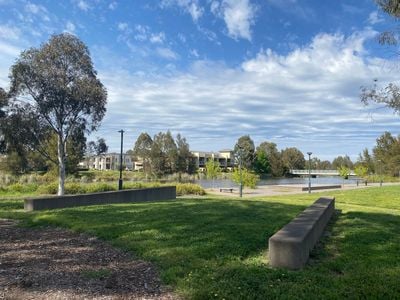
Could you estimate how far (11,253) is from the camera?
245 inches

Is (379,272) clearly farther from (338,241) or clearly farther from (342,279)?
(338,241)

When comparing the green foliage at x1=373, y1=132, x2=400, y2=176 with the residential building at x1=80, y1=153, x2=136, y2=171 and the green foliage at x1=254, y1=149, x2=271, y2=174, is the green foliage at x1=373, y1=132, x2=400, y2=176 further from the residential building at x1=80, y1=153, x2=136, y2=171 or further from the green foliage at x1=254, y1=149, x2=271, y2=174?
the residential building at x1=80, y1=153, x2=136, y2=171

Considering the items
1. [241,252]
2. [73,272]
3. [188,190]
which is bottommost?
[188,190]

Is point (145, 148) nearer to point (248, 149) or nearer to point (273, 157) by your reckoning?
point (248, 149)

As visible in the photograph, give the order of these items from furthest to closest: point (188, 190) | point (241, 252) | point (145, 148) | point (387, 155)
A: point (145, 148), point (387, 155), point (188, 190), point (241, 252)

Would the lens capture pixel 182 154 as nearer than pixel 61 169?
No

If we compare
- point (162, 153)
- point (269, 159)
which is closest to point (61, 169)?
point (162, 153)

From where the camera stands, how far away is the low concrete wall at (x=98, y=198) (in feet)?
41.6

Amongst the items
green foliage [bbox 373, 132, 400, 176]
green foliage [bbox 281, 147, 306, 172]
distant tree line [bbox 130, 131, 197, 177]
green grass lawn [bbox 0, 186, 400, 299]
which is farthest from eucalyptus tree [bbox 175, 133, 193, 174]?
green grass lawn [bbox 0, 186, 400, 299]

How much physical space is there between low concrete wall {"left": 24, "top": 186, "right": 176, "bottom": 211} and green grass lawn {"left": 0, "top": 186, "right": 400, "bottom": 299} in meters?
2.90

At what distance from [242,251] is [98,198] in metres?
10.2

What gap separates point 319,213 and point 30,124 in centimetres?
1846

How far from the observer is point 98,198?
1495cm

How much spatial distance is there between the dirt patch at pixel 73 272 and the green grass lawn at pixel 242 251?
281mm
